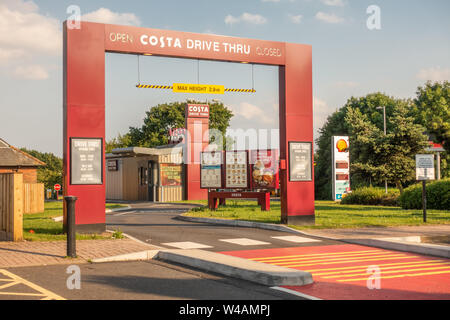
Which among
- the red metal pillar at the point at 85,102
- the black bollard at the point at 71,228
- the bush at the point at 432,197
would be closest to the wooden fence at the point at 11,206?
the red metal pillar at the point at 85,102

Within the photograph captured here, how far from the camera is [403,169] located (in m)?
29.4

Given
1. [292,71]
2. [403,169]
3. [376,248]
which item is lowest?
[376,248]

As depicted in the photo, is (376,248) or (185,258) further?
(376,248)

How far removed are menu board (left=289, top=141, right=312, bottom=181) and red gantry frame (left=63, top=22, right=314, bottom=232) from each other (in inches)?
6.7

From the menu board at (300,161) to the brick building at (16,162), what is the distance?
20.2m

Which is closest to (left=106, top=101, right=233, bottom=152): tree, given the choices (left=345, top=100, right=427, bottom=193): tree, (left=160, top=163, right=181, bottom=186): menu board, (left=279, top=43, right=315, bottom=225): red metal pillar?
(left=160, top=163, right=181, bottom=186): menu board

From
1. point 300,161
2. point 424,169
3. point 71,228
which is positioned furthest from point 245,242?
point 424,169

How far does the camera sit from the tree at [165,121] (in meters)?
76.6

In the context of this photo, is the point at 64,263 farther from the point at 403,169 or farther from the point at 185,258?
the point at 403,169

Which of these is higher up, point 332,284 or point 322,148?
point 322,148

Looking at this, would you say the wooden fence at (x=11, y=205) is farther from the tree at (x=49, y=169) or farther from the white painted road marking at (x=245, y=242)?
the tree at (x=49, y=169)
